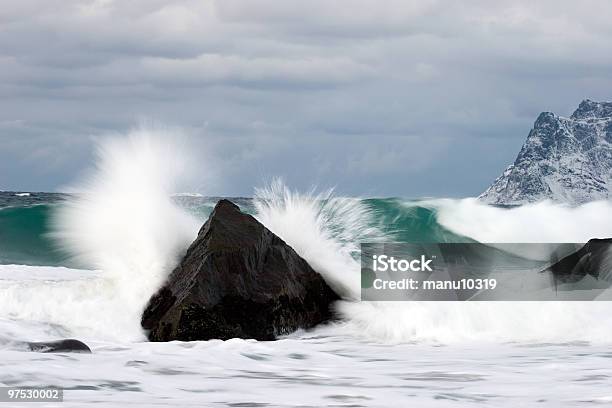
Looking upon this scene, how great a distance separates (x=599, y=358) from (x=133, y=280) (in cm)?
507

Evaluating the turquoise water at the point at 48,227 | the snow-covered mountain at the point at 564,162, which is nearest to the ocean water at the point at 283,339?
the turquoise water at the point at 48,227

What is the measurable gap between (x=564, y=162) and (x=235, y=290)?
483ft

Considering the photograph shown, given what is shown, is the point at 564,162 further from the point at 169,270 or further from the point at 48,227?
the point at 169,270

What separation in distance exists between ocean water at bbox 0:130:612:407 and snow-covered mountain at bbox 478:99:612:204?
10640cm

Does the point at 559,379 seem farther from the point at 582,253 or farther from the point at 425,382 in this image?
the point at 582,253

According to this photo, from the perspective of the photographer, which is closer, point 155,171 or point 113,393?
point 113,393

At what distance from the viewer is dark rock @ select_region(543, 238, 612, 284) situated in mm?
11805

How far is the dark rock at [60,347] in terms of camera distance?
8258 mm

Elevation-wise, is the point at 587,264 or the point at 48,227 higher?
the point at 48,227

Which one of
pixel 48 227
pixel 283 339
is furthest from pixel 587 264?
pixel 48 227

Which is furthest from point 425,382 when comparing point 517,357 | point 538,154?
point 538,154

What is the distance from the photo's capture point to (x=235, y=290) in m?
10.1

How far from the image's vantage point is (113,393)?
6.84 m

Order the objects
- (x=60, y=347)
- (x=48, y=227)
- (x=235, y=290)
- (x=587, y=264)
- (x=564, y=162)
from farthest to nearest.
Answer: (x=564, y=162) < (x=48, y=227) < (x=587, y=264) < (x=235, y=290) < (x=60, y=347)
